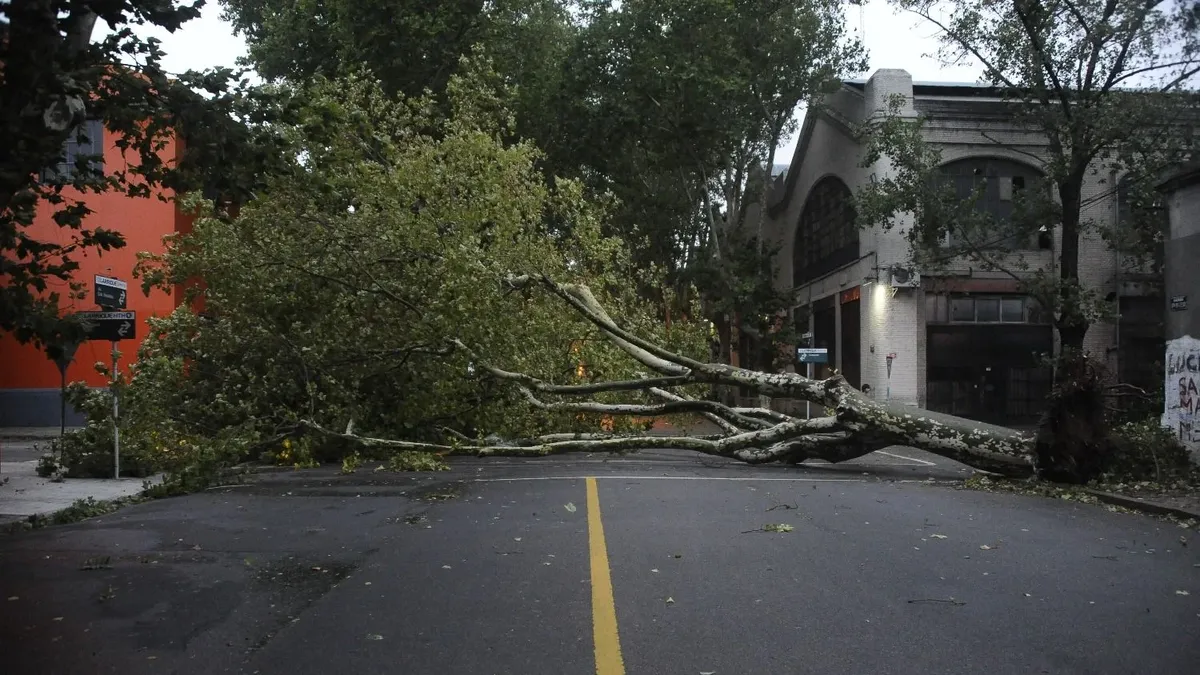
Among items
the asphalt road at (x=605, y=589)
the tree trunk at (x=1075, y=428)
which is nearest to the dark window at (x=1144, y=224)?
the tree trunk at (x=1075, y=428)

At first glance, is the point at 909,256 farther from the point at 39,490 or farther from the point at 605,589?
the point at 605,589

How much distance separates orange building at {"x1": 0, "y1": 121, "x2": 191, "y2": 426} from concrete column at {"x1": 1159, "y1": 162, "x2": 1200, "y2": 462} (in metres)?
21.4

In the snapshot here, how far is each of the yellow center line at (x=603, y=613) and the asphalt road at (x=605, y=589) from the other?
0.07 ft

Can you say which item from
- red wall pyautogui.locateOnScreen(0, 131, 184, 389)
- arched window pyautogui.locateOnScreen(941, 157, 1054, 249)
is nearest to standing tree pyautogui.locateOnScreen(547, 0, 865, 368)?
arched window pyautogui.locateOnScreen(941, 157, 1054, 249)

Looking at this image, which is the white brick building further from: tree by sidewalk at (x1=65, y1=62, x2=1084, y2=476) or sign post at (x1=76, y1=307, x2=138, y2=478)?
sign post at (x1=76, y1=307, x2=138, y2=478)

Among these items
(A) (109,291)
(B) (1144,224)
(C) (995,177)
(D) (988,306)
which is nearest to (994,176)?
(C) (995,177)

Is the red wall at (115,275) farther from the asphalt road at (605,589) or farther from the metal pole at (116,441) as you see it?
the asphalt road at (605,589)

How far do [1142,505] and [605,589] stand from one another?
701cm

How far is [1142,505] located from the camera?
10773 mm

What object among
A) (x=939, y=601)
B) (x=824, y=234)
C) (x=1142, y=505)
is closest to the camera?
(x=939, y=601)

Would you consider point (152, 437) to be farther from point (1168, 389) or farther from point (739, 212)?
point (739, 212)

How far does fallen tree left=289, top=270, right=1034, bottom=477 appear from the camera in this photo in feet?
45.5

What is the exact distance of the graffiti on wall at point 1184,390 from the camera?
496 inches

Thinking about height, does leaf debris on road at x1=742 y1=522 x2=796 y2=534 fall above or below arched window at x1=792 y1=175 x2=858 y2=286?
below
